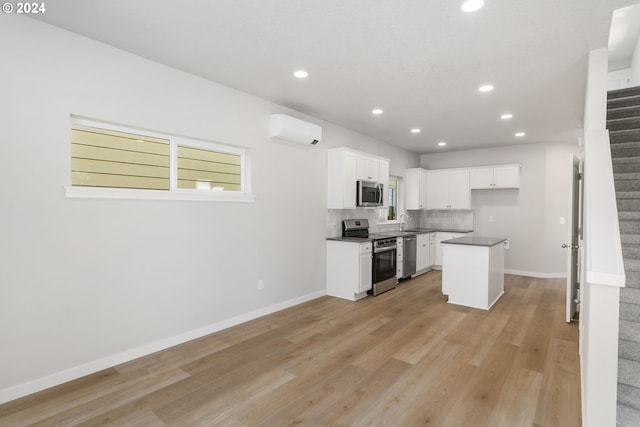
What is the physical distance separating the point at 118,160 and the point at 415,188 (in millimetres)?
5934

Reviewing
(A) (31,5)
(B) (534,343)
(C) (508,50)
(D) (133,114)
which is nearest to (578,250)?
(B) (534,343)

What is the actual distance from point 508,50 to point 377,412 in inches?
122

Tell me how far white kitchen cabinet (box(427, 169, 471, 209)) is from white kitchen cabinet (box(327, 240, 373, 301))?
328cm

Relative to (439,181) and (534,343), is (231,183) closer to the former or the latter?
(534,343)

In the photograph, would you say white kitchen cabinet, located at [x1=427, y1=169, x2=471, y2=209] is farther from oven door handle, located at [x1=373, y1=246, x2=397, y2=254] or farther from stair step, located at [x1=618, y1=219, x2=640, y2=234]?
stair step, located at [x1=618, y1=219, x2=640, y2=234]

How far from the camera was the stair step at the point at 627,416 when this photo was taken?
1.84m

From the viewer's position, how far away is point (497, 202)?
6984mm

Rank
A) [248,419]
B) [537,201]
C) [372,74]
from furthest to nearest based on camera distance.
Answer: [537,201]
[372,74]
[248,419]

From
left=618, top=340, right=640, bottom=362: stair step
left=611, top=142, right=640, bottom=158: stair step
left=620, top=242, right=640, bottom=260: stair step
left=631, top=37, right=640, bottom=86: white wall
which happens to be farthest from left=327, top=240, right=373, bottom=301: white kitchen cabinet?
left=631, top=37, right=640, bottom=86: white wall

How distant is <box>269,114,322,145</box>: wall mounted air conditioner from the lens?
13.4ft

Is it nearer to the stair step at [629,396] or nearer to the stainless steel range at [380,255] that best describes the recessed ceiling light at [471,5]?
the stair step at [629,396]

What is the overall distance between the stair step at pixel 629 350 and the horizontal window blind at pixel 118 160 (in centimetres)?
400

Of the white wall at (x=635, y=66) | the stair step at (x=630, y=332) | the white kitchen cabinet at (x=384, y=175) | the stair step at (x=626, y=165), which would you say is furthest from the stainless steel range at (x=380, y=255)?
the white wall at (x=635, y=66)

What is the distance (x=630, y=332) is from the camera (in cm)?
219
